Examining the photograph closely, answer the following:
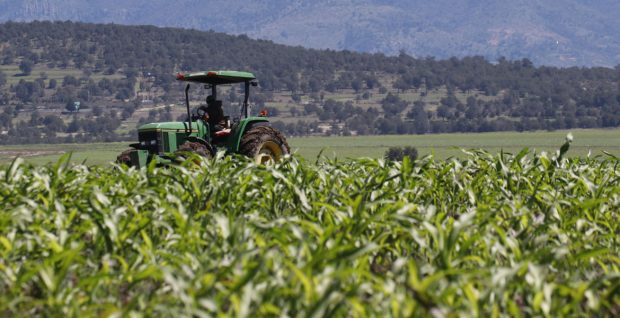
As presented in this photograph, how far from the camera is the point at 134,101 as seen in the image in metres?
167

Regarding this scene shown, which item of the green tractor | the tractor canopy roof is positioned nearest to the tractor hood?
the green tractor

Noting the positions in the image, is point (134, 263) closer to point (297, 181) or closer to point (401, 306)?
point (401, 306)

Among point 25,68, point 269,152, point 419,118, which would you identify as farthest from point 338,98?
point 269,152

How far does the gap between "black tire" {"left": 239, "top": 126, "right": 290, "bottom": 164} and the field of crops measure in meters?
5.77

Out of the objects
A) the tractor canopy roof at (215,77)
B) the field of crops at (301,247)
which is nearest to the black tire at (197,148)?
the tractor canopy roof at (215,77)

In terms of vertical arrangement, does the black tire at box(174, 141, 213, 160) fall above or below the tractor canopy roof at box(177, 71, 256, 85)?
below

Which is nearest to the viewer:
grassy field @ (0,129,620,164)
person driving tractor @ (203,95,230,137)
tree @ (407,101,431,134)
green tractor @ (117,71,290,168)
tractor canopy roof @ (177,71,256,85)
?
green tractor @ (117,71,290,168)

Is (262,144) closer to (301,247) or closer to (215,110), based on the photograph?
(215,110)

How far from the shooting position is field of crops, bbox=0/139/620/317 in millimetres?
3410

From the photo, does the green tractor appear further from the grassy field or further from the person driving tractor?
the grassy field

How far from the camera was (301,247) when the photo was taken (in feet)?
12.3

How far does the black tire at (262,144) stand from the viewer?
13133mm

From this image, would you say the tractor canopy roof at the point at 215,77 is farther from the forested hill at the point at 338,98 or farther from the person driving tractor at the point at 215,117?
the forested hill at the point at 338,98

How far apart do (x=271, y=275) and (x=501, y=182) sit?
3848 mm
